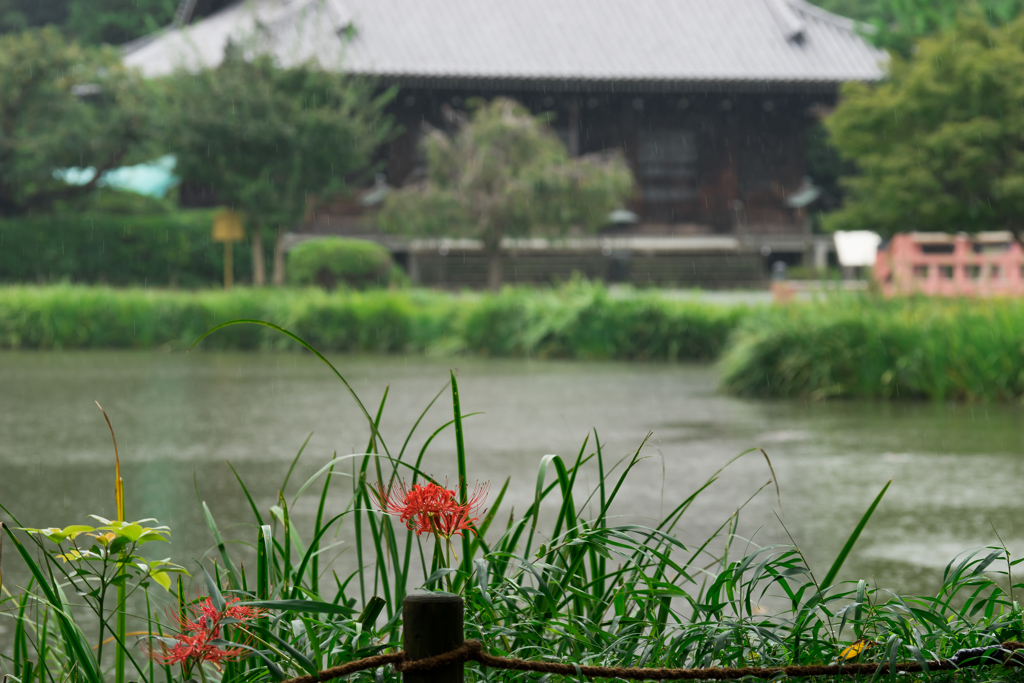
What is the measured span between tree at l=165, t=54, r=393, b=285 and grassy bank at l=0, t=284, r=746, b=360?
3267 millimetres

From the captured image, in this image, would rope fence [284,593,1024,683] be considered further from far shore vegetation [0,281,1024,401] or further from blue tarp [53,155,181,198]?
blue tarp [53,155,181,198]

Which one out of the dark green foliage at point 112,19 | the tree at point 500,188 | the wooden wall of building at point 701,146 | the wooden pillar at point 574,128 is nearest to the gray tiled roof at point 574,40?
the wooden wall of building at point 701,146

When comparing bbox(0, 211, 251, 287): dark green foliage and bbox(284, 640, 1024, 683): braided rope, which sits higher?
bbox(0, 211, 251, 287): dark green foliage

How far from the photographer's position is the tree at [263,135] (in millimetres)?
14617

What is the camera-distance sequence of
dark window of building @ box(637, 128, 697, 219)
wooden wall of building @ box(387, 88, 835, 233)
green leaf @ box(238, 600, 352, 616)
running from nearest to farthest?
green leaf @ box(238, 600, 352, 616), wooden wall of building @ box(387, 88, 835, 233), dark window of building @ box(637, 128, 697, 219)

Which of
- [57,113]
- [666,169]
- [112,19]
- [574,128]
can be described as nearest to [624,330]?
[57,113]

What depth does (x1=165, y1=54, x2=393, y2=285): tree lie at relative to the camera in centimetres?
1462

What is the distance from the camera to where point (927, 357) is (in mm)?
6844

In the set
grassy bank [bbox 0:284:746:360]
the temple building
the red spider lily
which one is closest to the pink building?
grassy bank [bbox 0:284:746:360]

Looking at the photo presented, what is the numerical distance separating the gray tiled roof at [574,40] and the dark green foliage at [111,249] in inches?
116

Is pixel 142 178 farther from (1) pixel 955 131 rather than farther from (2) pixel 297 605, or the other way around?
(2) pixel 297 605

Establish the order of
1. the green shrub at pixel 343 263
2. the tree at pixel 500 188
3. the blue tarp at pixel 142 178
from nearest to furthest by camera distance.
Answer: the tree at pixel 500 188 → the green shrub at pixel 343 263 → the blue tarp at pixel 142 178

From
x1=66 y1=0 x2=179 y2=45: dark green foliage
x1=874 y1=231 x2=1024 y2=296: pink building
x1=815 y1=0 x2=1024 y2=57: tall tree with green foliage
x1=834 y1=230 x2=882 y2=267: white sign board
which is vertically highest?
x1=66 y1=0 x2=179 y2=45: dark green foliage

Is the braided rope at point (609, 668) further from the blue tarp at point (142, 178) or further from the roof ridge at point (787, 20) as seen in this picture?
the roof ridge at point (787, 20)
